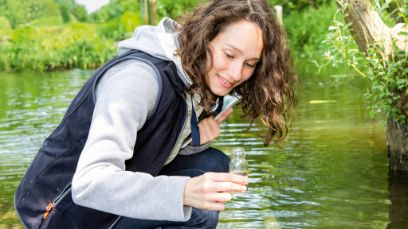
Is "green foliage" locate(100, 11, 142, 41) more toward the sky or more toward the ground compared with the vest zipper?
more toward the ground

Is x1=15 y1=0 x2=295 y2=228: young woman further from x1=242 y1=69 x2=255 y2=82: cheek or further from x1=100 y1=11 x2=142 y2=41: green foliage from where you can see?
x1=100 y1=11 x2=142 y2=41: green foliage

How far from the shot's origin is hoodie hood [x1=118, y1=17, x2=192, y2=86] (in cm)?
232

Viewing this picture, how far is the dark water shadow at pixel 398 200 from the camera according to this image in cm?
353

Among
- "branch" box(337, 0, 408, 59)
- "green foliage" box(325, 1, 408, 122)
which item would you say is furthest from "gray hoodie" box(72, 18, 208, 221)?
"branch" box(337, 0, 408, 59)

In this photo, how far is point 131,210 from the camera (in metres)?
1.92

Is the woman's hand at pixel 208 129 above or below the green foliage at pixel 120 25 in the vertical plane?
above

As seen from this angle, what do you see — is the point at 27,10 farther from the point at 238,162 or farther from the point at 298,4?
the point at 238,162

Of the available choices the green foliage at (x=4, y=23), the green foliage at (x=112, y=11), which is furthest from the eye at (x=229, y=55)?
the green foliage at (x=112, y=11)

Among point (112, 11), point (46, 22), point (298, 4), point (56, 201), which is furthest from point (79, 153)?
point (112, 11)

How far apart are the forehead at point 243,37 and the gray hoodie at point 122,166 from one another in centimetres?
→ 35

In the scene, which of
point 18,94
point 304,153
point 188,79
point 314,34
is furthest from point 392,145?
point 314,34

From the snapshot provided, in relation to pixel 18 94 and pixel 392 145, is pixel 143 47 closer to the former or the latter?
pixel 392 145

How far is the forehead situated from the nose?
0.05 m

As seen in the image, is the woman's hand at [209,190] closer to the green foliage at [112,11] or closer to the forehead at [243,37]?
the forehead at [243,37]
